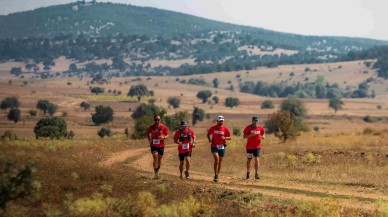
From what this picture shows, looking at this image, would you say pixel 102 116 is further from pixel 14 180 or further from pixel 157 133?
pixel 14 180

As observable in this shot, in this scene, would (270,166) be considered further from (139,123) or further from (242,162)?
(139,123)

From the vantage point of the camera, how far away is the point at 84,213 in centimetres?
1305

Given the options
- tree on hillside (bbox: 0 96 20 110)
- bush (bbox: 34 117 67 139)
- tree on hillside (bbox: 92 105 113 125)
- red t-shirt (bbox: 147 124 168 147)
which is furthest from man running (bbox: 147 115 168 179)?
tree on hillside (bbox: 0 96 20 110)

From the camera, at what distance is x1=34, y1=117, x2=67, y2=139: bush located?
67363 mm

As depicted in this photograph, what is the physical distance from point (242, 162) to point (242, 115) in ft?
312

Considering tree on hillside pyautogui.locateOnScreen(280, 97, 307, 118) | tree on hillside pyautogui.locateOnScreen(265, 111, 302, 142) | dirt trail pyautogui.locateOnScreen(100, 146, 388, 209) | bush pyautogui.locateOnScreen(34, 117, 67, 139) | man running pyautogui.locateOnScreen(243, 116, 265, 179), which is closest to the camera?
dirt trail pyautogui.locateOnScreen(100, 146, 388, 209)

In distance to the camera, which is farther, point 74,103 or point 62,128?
point 74,103

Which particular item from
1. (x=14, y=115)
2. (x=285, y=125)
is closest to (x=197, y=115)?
(x=14, y=115)

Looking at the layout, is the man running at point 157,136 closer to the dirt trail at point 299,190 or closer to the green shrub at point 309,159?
the dirt trail at point 299,190

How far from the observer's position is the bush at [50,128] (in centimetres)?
6736

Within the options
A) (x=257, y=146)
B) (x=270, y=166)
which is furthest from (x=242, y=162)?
(x=257, y=146)

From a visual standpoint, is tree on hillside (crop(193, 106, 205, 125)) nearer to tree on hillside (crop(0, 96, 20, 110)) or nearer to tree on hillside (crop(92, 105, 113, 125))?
tree on hillside (crop(92, 105, 113, 125))

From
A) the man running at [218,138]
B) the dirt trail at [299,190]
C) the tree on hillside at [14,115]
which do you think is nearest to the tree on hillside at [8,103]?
the tree on hillside at [14,115]

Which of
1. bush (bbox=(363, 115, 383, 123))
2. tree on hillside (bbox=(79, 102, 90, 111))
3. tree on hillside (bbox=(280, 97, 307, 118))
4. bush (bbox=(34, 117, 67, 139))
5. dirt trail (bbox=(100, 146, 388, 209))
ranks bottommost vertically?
bush (bbox=(363, 115, 383, 123))
